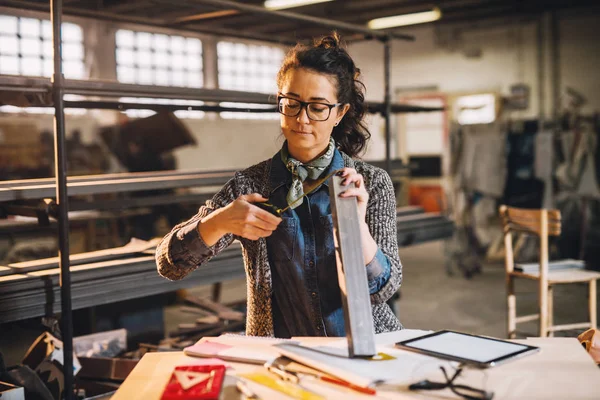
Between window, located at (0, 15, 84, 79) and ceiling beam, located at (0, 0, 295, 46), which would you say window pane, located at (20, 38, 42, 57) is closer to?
window, located at (0, 15, 84, 79)

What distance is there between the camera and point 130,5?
8203 millimetres

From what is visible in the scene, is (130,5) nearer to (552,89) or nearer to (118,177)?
(118,177)

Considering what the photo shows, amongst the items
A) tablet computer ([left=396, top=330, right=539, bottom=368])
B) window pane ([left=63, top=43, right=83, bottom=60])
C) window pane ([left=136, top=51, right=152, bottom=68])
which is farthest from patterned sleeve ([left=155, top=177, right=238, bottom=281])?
window pane ([left=136, top=51, right=152, bottom=68])

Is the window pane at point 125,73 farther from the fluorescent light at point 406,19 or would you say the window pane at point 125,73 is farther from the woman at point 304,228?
the woman at point 304,228

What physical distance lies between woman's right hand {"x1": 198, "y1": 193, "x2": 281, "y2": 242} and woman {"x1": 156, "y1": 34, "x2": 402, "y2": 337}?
14cm

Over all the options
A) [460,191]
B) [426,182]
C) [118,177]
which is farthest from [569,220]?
[118,177]

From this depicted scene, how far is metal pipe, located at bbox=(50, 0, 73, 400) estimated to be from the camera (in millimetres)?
2578

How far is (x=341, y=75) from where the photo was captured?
6.13 feet

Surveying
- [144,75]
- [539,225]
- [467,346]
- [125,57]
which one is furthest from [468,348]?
[144,75]

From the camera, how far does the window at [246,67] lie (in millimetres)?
10562

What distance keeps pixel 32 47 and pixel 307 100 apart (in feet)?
25.0

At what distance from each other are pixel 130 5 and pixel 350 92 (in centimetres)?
703

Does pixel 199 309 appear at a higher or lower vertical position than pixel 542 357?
lower

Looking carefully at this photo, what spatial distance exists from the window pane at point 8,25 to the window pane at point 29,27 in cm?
7
